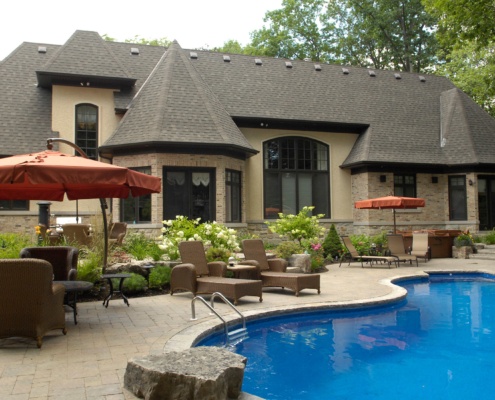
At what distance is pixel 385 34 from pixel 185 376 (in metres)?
35.4

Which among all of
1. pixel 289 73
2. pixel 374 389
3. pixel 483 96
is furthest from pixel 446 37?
pixel 374 389

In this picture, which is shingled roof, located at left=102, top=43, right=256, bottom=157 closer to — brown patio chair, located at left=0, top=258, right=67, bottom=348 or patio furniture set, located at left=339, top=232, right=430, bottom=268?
patio furniture set, located at left=339, top=232, right=430, bottom=268

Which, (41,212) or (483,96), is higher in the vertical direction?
(483,96)

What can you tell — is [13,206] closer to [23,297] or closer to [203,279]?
[203,279]

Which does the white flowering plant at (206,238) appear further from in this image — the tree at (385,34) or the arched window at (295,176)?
the tree at (385,34)

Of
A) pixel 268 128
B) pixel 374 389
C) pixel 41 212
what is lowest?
pixel 374 389

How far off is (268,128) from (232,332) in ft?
43.0

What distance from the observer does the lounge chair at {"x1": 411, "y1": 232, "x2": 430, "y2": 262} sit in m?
15.8

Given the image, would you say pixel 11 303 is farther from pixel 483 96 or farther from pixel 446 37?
pixel 483 96

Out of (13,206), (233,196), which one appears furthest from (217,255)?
(13,206)

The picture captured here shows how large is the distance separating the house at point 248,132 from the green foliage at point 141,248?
1.75m

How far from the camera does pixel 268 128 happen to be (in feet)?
61.9

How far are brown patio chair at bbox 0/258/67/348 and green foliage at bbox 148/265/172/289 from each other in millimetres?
4162

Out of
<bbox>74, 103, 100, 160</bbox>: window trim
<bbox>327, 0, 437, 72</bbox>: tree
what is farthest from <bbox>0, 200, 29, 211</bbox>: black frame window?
<bbox>327, 0, 437, 72</bbox>: tree
